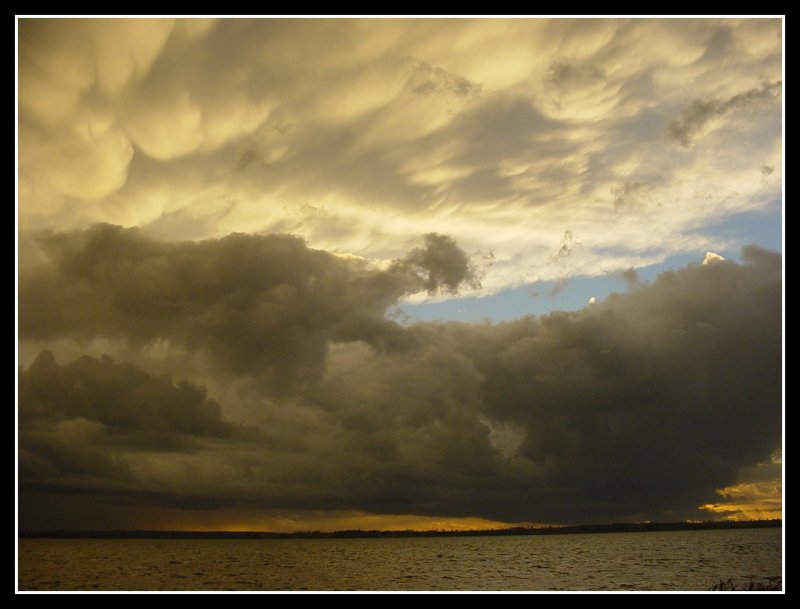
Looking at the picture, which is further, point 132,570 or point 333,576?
point 132,570

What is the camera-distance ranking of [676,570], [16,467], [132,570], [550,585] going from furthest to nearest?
[132,570] → [676,570] → [550,585] → [16,467]
